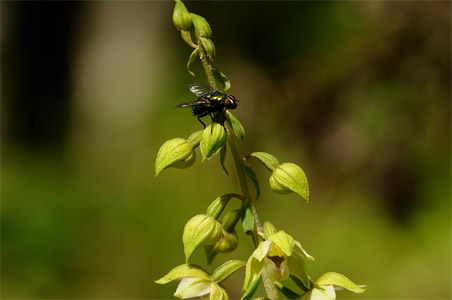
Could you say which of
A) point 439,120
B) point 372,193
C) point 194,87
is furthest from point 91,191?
point 194,87

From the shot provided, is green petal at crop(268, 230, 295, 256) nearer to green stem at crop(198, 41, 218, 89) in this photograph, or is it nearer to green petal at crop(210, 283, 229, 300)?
green petal at crop(210, 283, 229, 300)

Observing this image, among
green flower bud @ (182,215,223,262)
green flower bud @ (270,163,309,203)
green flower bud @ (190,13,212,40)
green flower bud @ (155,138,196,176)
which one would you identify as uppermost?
green flower bud @ (190,13,212,40)

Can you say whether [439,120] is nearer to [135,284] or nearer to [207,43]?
[135,284]

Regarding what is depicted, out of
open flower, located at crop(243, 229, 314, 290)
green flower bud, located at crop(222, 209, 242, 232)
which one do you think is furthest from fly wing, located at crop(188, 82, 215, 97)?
open flower, located at crop(243, 229, 314, 290)

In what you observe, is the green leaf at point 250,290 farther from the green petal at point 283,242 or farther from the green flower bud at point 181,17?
the green flower bud at point 181,17

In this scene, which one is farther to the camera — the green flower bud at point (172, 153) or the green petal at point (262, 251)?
the green flower bud at point (172, 153)

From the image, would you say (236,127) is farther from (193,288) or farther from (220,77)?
(193,288)

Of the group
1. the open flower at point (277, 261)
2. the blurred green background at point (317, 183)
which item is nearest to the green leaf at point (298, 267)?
the open flower at point (277, 261)
